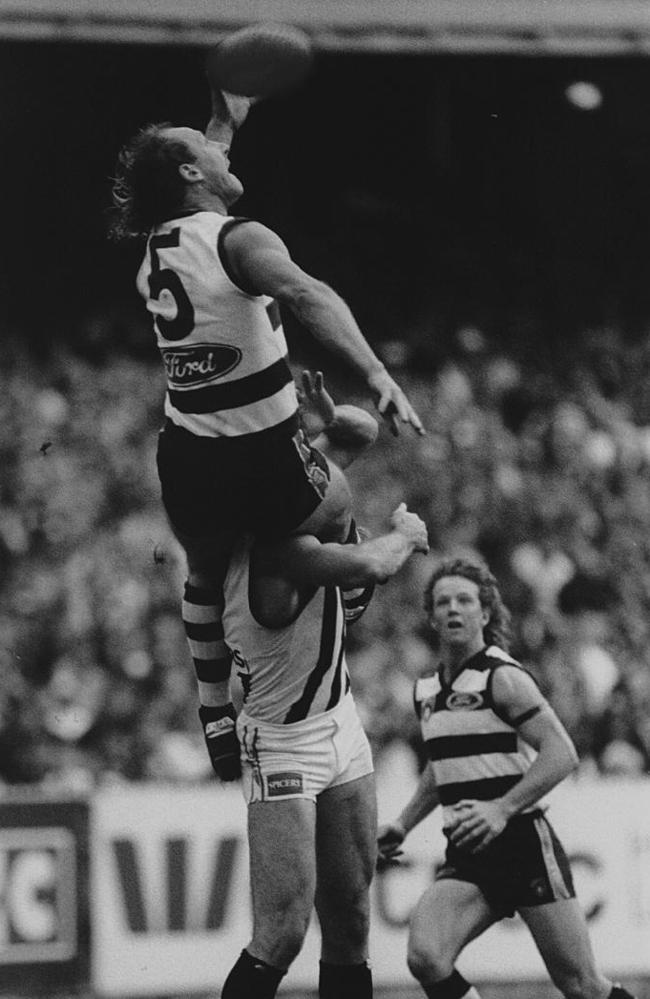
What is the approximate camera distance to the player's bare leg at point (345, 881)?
539 cm

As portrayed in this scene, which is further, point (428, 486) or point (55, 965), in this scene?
point (428, 486)

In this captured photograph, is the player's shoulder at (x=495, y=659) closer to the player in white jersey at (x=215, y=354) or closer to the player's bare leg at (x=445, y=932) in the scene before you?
the player's bare leg at (x=445, y=932)

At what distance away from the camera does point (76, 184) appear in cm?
1561

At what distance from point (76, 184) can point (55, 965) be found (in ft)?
A: 26.8

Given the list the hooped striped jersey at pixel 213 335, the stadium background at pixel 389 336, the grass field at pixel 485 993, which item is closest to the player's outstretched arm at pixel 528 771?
the hooped striped jersey at pixel 213 335

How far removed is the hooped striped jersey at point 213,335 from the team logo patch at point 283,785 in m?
1.00

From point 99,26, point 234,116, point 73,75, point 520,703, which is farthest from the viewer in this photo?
point 73,75

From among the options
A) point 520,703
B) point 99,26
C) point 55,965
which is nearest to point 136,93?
point 99,26

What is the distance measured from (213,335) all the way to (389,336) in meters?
10.3

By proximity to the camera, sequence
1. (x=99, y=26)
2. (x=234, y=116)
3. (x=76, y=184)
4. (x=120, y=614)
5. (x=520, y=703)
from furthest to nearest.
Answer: (x=76, y=184), (x=99, y=26), (x=120, y=614), (x=520, y=703), (x=234, y=116)

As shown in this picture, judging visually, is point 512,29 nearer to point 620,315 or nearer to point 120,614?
point 620,315

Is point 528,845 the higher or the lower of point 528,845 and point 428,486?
the lower

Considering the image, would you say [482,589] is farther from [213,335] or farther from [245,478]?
[213,335]

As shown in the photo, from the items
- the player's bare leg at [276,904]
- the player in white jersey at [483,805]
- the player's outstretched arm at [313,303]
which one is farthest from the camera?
the player in white jersey at [483,805]
